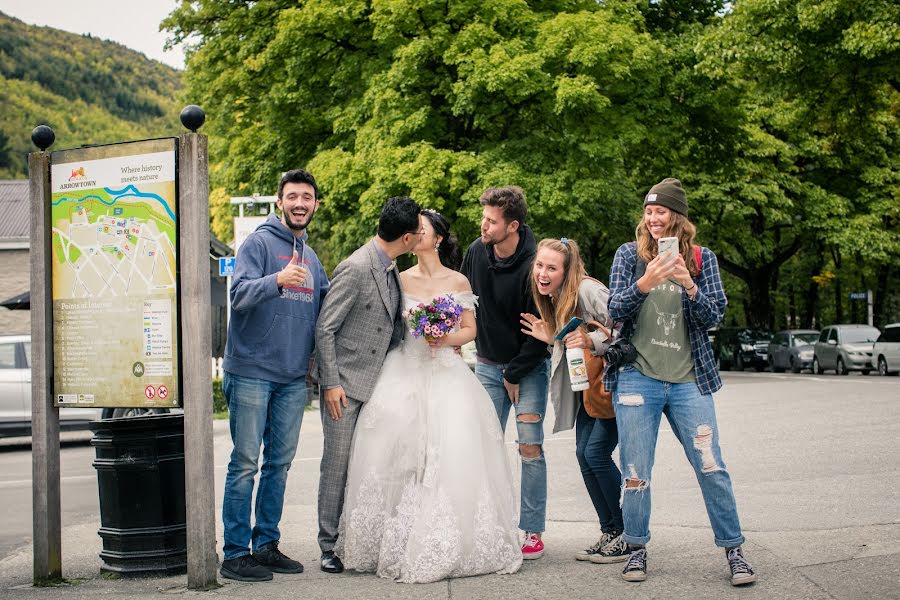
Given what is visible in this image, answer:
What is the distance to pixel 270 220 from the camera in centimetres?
633

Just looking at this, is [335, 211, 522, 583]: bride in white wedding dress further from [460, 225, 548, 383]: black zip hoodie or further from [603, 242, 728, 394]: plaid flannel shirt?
[603, 242, 728, 394]: plaid flannel shirt

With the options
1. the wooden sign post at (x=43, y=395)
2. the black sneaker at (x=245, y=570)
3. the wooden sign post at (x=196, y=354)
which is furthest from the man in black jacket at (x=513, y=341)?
the wooden sign post at (x=43, y=395)

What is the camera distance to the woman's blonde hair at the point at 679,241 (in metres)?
5.71

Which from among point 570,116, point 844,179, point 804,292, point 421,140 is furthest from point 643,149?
point 804,292

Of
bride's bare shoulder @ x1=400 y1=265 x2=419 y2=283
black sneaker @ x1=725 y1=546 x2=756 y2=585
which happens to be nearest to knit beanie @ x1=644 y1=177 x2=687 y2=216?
bride's bare shoulder @ x1=400 y1=265 x2=419 y2=283

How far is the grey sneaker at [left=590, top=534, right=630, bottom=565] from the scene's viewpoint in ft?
20.0

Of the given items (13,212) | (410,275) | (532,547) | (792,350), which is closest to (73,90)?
(13,212)

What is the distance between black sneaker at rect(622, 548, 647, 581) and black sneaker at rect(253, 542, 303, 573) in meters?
1.84

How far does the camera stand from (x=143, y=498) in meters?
6.07

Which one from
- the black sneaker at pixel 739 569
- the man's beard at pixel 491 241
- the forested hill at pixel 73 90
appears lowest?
the black sneaker at pixel 739 569

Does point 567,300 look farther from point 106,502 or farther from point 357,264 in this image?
point 106,502

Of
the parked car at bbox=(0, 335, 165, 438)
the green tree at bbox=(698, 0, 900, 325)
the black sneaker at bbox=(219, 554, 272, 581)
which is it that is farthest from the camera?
the green tree at bbox=(698, 0, 900, 325)

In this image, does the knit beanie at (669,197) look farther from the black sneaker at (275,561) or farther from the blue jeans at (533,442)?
the black sneaker at (275,561)

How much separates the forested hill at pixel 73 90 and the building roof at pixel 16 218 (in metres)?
21.5
